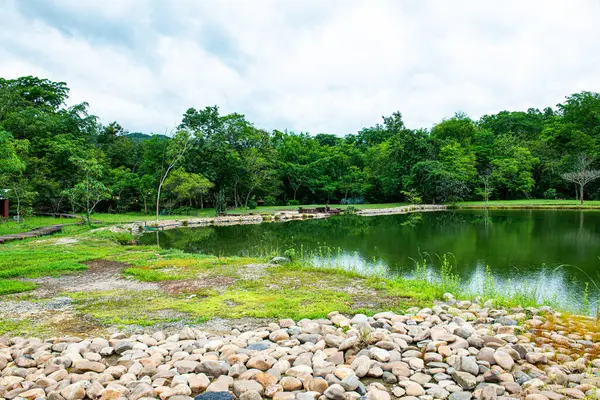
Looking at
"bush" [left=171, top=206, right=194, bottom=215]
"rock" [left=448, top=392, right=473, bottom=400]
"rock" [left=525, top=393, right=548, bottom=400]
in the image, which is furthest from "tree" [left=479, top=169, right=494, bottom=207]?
"rock" [left=448, top=392, right=473, bottom=400]

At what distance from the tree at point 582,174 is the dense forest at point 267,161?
22 cm

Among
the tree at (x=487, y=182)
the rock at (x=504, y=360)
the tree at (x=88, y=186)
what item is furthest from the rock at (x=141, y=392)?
the tree at (x=487, y=182)

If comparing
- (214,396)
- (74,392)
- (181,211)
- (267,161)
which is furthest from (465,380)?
(267,161)

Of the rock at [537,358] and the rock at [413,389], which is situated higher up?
the rock at [537,358]

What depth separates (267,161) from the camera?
3509 cm

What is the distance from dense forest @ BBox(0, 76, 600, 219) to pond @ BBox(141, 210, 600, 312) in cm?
879

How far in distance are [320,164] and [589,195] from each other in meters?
27.0

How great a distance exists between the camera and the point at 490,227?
66.2 feet

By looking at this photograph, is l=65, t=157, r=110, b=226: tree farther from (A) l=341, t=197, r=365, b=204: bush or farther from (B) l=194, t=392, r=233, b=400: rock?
(A) l=341, t=197, r=365, b=204: bush

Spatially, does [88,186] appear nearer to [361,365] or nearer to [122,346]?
[122,346]

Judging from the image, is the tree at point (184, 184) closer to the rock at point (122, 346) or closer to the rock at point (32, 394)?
the rock at point (122, 346)

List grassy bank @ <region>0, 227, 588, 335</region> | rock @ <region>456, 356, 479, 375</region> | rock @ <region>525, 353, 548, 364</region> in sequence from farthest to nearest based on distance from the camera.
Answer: grassy bank @ <region>0, 227, 588, 335</region>, rock @ <region>525, 353, 548, 364</region>, rock @ <region>456, 356, 479, 375</region>

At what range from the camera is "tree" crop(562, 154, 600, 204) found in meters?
33.3

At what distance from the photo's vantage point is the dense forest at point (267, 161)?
25.3 metres
